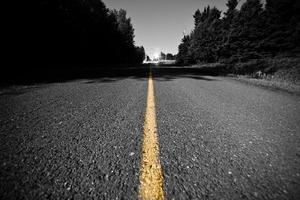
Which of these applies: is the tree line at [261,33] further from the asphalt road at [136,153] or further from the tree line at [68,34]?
the asphalt road at [136,153]

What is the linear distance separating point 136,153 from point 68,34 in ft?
62.6

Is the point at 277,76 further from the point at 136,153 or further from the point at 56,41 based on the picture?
the point at 56,41

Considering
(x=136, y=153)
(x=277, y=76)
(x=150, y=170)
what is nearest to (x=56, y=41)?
(x=136, y=153)

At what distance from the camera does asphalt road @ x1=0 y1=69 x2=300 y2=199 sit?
109cm

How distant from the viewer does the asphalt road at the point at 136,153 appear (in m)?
1.09

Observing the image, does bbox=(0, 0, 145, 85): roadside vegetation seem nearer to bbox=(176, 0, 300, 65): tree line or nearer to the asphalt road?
the asphalt road

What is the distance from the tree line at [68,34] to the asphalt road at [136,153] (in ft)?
39.5

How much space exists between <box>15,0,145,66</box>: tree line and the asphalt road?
1205cm

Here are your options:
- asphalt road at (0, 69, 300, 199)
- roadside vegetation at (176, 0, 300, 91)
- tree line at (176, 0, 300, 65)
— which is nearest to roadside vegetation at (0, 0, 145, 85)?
asphalt road at (0, 69, 300, 199)

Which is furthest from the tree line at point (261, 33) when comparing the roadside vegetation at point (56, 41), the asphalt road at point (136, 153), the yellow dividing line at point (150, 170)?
the yellow dividing line at point (150, 170)

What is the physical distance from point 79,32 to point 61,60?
17.6 ft

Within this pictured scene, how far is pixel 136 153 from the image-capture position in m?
1.51

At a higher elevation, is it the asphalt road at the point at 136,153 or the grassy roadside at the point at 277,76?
the asphalt road at the point at 136,153

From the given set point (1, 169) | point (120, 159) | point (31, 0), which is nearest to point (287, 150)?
point (120, 159)
